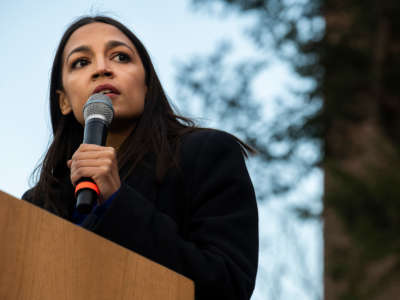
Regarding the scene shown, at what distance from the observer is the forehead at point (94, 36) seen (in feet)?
8.07

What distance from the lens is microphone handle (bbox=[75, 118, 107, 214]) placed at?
168 cm

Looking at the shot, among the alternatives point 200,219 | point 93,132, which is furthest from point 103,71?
point 200,219

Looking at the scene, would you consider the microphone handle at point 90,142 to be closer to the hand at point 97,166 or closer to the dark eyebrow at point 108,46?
the hand at point 97,166

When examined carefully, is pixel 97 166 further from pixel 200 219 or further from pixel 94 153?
pixel 200 219

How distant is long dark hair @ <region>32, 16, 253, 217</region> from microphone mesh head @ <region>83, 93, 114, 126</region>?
0.71 feet

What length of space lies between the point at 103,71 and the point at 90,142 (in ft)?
1.62

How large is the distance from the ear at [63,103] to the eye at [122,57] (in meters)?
0.26

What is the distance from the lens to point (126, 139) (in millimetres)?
2324

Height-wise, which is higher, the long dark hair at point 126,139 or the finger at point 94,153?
the finger at point 94,153

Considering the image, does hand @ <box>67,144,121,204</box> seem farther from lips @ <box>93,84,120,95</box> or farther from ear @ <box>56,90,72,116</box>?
ear @ <box>56,90,72,116</box>

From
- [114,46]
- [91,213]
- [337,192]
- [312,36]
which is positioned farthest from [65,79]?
[312,36]

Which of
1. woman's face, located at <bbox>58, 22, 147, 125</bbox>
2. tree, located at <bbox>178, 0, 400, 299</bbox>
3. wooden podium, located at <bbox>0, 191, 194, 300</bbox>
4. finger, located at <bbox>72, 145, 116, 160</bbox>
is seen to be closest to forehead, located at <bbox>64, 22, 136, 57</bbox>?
woman's face, located at <bbox>58, 22, 147, 125</bbox>

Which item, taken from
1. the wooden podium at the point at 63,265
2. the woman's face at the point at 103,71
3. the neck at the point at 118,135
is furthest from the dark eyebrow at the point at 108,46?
the wooden podium at the point at 63,265

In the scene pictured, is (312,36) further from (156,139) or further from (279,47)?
(156,139)
